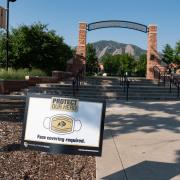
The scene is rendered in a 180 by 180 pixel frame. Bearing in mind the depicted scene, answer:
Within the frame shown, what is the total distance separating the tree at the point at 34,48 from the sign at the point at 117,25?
242 cm

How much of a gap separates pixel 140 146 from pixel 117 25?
60.0ft

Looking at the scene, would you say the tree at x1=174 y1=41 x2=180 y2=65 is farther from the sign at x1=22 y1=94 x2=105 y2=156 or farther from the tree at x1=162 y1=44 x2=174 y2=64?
the sign at x1=22 y1=94 x2=105 y2=156

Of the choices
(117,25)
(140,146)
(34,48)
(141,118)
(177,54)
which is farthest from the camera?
(177,54)

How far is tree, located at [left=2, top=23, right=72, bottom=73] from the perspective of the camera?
2362 cm

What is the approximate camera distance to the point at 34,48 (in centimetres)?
2375

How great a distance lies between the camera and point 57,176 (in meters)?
5.76

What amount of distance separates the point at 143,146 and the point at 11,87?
10.9m

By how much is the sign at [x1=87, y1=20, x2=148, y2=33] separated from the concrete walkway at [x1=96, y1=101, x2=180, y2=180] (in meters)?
12.8

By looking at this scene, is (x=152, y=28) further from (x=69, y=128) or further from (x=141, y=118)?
(x=69, y=128)

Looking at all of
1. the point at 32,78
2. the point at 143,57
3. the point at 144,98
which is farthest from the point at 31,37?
the point at 143,57

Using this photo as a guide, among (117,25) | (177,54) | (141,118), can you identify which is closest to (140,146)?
(141,118)

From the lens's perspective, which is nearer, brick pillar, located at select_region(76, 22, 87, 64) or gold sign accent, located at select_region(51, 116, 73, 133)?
gold sign accent, located at select_region(51, 116, 73, 133)

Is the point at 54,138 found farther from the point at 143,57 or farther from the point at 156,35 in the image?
the point at 143,57

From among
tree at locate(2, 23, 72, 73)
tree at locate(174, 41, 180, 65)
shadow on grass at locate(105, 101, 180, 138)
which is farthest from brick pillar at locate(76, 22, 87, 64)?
tree at locate(174, 41, 180, 65)
